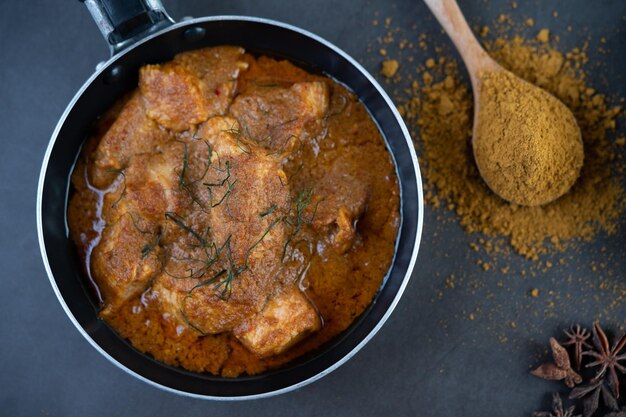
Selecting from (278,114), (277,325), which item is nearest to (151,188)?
(278,114)

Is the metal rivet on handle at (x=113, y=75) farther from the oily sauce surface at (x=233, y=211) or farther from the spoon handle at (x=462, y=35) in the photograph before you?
the spoon handle at (x=462, y=35)

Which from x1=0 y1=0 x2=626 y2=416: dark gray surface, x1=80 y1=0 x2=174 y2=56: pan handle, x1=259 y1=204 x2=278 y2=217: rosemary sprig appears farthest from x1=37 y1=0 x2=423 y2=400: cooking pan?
x1=259 y1=204 x2=278 y2=217: rosemary sprig

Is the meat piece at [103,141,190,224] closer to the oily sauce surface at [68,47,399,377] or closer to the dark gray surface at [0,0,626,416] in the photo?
the oily sauce surface at [68,47,399,377]

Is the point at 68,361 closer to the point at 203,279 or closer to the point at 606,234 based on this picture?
the point at 203,279

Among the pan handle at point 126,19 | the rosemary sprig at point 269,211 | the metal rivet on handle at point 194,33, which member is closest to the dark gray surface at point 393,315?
the metal rivet on handle at point 194,33

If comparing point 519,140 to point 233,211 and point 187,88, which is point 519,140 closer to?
point 233,211

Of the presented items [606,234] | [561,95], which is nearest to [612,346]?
[606,234]
